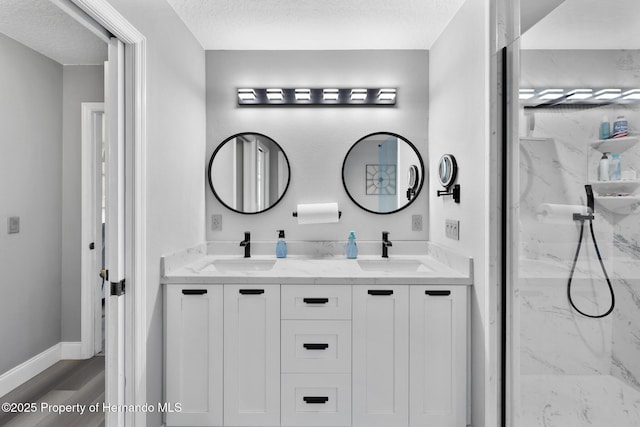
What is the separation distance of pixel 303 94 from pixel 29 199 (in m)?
1.73

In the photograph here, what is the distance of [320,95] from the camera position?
8.40 feet

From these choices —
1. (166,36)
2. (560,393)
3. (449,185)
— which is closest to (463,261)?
(449,185)

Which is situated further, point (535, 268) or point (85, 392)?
point (85, 392)

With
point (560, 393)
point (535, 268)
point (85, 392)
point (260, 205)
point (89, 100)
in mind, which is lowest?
point (85, 392)

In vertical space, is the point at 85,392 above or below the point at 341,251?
below

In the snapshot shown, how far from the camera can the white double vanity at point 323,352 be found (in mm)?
1908

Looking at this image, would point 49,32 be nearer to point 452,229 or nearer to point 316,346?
point 316,346

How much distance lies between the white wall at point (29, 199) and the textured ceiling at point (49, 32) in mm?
67

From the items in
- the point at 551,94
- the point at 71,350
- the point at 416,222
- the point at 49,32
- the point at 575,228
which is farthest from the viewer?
the point at 416,222

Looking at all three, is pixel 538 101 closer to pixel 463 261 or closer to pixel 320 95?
pixel 463 261

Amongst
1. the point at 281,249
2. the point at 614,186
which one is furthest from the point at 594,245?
the point at 281,249

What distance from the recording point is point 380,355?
6.28 feet

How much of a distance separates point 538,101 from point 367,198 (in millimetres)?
1356

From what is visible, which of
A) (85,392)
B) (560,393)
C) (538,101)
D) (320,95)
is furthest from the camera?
(320,95)
